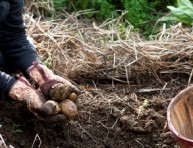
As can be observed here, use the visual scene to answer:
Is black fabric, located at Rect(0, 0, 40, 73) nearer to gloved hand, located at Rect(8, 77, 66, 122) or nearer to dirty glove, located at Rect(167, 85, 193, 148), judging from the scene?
gloved hand, located at Rect(8, 77, 66, 122)

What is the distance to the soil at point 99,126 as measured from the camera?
8.42ft

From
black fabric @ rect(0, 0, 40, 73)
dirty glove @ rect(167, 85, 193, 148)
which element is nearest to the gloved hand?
black fabric @ rect(0, 0, 40, 73)

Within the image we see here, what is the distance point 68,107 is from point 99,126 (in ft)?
0.98

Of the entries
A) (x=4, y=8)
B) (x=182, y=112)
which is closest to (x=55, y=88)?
(x=4, y=8)

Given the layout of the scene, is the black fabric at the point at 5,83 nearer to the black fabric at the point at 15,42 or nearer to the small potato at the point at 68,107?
the black fabric at the point at 15,42

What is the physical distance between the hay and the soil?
0.23m

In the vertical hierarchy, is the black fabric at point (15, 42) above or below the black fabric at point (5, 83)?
above

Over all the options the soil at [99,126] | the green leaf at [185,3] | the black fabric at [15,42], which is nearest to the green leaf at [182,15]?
the green leaf at [185,3]

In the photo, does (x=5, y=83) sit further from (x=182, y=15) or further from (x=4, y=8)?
(x=182, y=15)

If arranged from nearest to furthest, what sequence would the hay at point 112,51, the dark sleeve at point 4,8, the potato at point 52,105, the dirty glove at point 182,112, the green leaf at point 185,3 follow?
the dirty glove at point 182,112 < the potato at point 52,105 < the dark sleeve at point 4,8 < the hay at point 112,51 < the green leaf at point 185,3

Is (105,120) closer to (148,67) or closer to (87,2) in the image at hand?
(148,67)

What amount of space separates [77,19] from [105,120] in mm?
1311

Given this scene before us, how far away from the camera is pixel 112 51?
3.26 meters

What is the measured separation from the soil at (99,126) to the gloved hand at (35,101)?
97 mm
